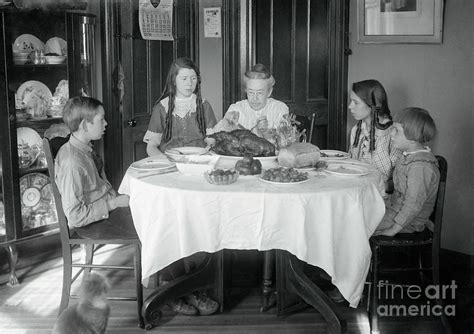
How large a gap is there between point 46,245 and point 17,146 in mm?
821

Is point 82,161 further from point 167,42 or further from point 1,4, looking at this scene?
point 167,42

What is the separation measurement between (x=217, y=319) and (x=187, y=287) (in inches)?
8.5

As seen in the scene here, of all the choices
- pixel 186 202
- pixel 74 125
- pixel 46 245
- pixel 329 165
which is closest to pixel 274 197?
pixel 186 202

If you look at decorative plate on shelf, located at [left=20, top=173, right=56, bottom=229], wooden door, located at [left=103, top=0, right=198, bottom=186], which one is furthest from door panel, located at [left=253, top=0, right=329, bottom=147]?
decorative plate on shelf, located at [left=20, top=173, right=56, bottom=229]

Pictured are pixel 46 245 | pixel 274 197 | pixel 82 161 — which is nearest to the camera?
pixel 274 197

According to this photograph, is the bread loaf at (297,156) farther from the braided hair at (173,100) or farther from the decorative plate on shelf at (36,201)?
the decorative plate on shelf at (36,201)

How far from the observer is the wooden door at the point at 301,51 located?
442 cm

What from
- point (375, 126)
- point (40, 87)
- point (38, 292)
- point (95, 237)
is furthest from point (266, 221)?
point (40, 87)

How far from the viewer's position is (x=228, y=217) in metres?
2.49

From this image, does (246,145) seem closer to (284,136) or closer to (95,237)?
(284,136)

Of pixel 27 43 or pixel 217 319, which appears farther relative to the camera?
pixel 27 43

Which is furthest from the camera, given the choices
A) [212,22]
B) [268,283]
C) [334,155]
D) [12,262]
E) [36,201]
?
[212,22]

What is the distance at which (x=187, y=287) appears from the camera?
117 inches

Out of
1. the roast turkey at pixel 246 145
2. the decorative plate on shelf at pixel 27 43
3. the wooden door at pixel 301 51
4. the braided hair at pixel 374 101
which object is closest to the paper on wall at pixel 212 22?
the wooden door at pixel 301 51
